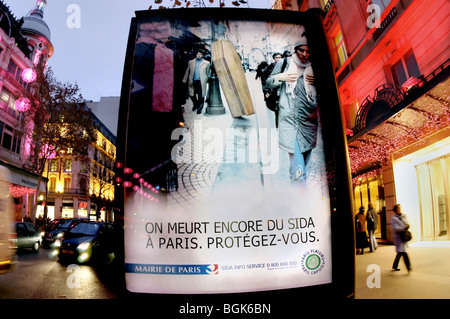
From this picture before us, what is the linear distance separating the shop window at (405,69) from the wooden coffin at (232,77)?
12.3 metres

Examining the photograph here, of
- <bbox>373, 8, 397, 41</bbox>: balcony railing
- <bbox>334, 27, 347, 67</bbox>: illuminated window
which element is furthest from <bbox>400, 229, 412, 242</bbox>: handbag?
<bbox>334, 27, 347, 67</bbox>: illuminated window

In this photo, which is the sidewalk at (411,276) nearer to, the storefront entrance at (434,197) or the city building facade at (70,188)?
the storefront entrance at (434,197)

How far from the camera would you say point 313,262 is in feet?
7.89

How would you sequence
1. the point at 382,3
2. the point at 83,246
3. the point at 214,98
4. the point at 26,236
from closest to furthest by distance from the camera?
the point at 214,98, the point at 83,246, the point at 382,3, the point at 26,236

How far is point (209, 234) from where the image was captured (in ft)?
7.60

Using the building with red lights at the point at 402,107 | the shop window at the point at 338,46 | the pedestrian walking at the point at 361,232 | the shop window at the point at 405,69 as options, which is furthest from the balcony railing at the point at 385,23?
the pedestrian walking at the point at 361,232

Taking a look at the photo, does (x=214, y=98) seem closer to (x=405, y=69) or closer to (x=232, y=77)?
(x=232, y=77)

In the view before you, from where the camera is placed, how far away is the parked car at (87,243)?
33.8ft

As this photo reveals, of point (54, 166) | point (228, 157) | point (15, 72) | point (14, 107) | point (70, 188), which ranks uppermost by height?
point (15, 72)

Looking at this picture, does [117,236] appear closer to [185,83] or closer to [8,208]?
[185,83]

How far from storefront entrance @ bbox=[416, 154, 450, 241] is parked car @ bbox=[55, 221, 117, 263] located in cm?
1255

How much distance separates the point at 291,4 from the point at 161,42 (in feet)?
83.8

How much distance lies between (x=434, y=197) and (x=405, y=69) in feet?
18.3

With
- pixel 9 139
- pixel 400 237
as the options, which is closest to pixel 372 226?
pixel 400 237
